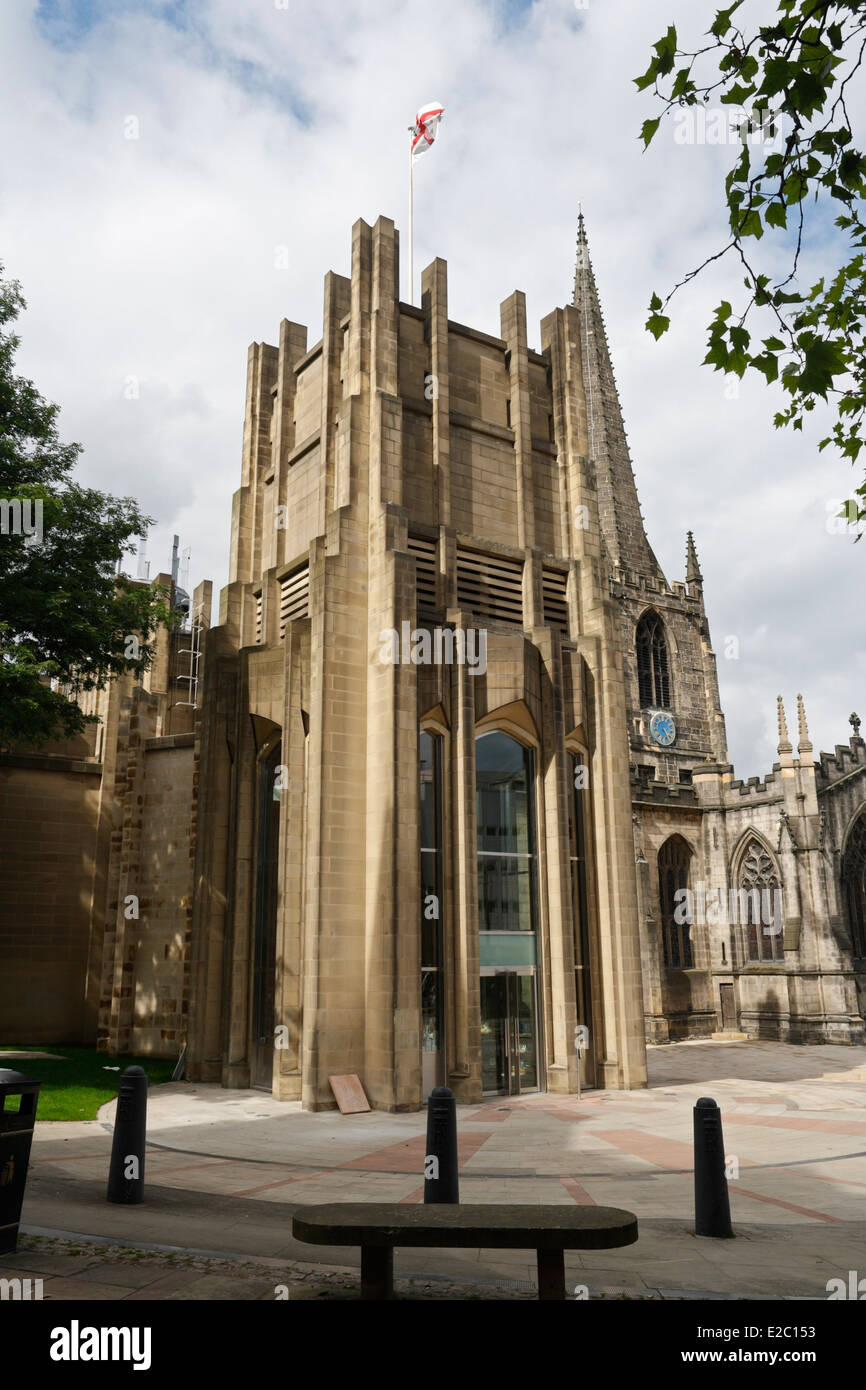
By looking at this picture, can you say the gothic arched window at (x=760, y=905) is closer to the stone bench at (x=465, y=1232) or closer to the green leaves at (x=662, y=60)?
the stone bench at (x=465, y=1232)

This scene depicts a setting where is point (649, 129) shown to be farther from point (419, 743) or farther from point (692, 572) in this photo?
point (692, 572)

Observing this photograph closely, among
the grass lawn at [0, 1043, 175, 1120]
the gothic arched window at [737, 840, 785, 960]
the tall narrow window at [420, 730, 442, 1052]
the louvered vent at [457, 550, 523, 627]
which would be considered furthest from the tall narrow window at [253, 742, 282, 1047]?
the gothic arched window at [737, 840, 785, 960]

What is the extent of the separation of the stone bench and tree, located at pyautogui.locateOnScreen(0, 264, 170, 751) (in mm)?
13756

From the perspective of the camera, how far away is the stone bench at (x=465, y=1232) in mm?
5383

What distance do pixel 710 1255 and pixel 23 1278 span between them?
15.9 ft

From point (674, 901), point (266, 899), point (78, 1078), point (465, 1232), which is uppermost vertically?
point (674, 901)

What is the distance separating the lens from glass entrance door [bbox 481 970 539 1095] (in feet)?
60.4

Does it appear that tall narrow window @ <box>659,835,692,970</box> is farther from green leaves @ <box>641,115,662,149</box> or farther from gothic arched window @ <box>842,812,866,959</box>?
green leaves @ <box>641,115,662,149</box>

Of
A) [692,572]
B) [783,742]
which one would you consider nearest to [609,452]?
[692,572]

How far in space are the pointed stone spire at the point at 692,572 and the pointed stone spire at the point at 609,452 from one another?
9.45 feet

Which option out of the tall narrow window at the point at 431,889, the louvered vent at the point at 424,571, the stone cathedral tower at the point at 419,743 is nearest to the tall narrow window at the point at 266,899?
the stone cathedral tower at the point at 419,743

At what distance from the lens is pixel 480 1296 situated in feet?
20.0

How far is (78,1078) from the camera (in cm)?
1884

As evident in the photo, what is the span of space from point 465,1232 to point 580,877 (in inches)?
608
